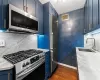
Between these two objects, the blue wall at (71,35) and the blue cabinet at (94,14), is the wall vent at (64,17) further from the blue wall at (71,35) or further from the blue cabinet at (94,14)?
the blue cabinet at (94,14)

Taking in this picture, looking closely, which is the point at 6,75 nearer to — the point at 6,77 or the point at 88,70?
the point at 6,77

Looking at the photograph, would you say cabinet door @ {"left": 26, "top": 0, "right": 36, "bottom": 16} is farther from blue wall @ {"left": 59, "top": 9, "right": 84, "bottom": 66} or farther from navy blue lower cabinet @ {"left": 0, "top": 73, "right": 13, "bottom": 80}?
blue wall @ {"left": 59, "top": 9, "right": 84, "bottom": 66}

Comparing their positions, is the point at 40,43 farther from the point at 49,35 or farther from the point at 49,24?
the point at 49,24

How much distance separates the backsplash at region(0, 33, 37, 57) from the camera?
1.36 m

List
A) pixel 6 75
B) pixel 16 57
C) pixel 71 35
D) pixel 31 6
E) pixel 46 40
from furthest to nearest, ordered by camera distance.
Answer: pixel 71 35, pixel 46 40, pixel 31 6, pixel 16 57, pixel 6 75

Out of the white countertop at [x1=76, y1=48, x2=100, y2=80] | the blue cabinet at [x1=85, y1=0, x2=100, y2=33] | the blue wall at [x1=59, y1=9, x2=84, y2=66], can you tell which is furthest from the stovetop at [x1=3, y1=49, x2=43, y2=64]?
the blue wall at [x1=59, y1=9, x2=84, y2=66]

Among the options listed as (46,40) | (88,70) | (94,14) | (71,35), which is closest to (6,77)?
(88,70)

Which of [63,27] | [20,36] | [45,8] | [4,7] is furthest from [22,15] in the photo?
[63,27]

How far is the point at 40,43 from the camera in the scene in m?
2.32

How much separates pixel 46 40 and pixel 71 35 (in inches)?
47.9

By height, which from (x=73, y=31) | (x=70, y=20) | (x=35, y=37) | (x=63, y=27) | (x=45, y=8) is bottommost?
(x=35, y=37)

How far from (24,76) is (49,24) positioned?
1.55m

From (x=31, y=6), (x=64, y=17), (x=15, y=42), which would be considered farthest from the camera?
(x=64, y=17)

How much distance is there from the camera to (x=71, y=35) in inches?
112
